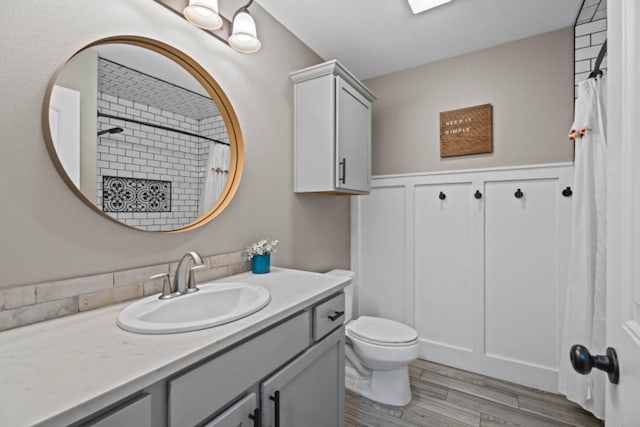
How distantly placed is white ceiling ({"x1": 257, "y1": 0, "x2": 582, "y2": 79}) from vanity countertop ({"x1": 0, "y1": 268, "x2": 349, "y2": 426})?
178cm

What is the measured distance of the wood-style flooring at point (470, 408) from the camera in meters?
1.67

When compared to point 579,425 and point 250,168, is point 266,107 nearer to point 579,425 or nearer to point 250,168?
point 250,168

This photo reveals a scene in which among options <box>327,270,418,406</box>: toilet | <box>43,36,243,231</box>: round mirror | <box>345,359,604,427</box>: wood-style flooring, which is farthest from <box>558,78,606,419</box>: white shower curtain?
<box>43,36,243,231</box>: round mirror

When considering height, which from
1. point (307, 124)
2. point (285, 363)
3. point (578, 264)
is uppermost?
point (307, 124)

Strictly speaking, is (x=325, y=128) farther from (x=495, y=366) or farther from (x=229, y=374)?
(x=495, y=366)

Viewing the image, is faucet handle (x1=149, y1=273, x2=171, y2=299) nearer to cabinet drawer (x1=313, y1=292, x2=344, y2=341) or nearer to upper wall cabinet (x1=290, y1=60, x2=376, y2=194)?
cabinet drawer (x1=313, y1=292, x2=344, y2=341)

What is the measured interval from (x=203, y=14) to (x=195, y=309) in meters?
1.22

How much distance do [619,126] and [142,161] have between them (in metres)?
1.47

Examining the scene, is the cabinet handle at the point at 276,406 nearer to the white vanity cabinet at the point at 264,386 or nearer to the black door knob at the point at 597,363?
the white vanity cabinet at the point at 264,386

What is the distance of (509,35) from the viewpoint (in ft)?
6.72

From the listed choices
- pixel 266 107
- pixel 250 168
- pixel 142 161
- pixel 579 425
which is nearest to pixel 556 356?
pixel 579 425

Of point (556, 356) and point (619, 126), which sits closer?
point (619, 126)

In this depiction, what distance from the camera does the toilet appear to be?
1777 millimetres

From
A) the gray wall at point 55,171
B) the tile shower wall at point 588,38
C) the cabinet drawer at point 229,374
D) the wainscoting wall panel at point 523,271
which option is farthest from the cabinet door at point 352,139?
the tile shower wall at point 588,38
